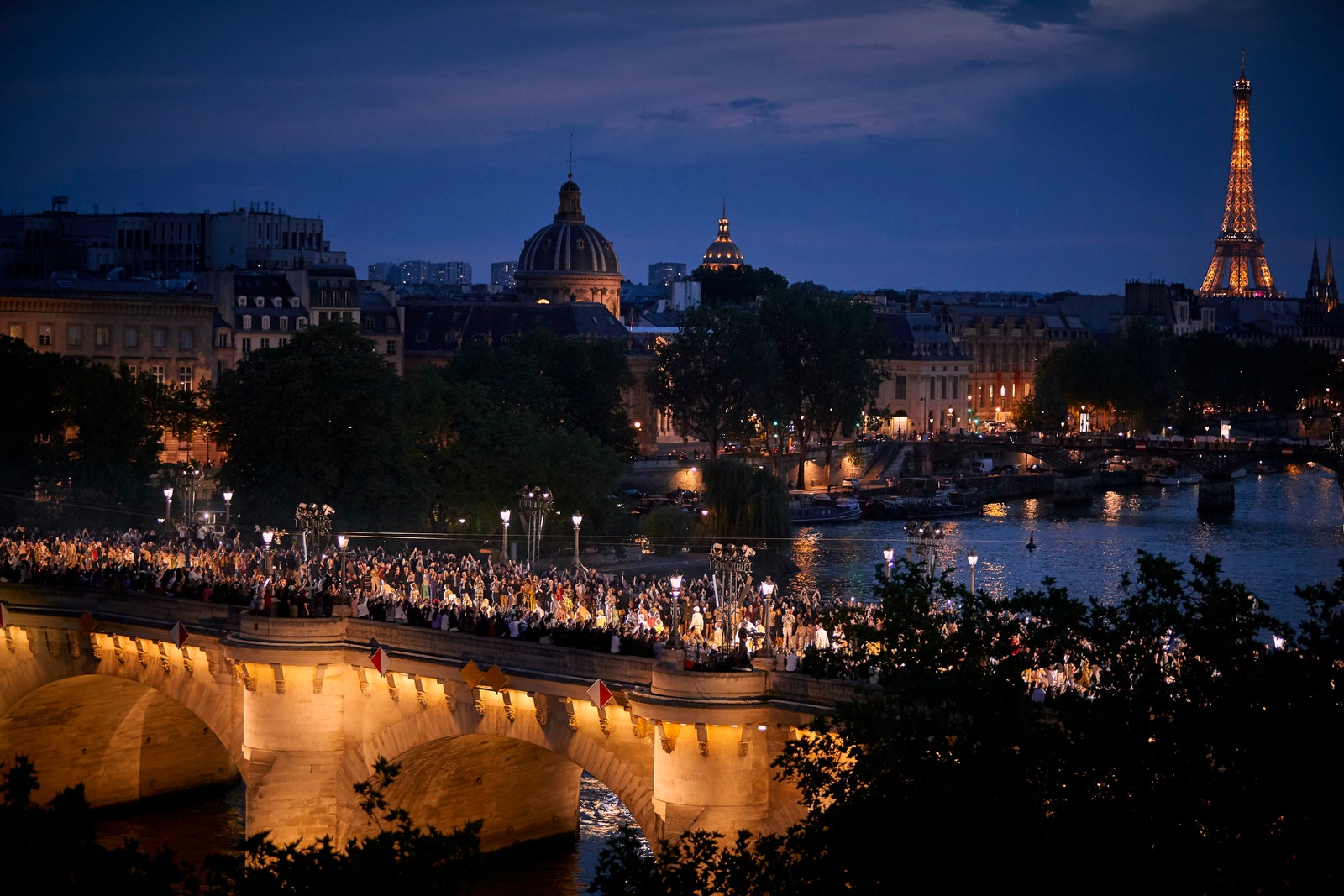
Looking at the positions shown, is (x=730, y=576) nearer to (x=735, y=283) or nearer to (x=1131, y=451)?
(x=1131, y=451)

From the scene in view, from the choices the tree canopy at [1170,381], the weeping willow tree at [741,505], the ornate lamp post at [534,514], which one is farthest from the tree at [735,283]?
the ornate lamp post at [534,514]

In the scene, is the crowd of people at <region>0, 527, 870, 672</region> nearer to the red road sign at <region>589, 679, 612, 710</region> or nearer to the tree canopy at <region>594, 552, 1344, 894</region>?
the red road sign at <region>589, 679, 612, 710</region>

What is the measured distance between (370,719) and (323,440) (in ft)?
96.9

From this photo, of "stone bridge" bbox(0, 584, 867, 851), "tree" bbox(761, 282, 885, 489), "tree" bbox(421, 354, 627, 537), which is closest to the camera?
"stone bridge" bbox(0, 584, 867, 851)

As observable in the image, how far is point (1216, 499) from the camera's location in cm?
9112

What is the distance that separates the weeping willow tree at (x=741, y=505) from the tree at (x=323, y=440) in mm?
13948

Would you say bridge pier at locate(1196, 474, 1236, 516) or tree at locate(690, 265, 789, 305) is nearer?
bridge pier at locate(1196, 474, 1236, 516)

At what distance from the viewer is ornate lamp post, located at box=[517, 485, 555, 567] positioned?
58406 millimetres

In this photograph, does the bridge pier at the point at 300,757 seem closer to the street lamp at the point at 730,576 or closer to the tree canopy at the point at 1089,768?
the street lamp at the point at 730,576

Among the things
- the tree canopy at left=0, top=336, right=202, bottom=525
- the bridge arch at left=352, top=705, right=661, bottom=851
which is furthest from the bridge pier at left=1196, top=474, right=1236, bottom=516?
the bridge arch at left=352, top=705, right=661, bottom=851

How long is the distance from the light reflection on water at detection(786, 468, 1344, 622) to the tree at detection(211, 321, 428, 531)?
12745 millimetres

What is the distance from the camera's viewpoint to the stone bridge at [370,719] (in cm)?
2834

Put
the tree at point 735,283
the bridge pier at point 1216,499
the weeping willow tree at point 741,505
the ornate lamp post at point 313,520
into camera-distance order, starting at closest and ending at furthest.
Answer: the ornate lamp post at point 313,520 < the weeping willow tree at point 741,505 < the bridge pier at point 1216,499 < the tree at point 735,283

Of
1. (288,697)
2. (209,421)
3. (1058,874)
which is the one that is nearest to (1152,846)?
(1058,874)
